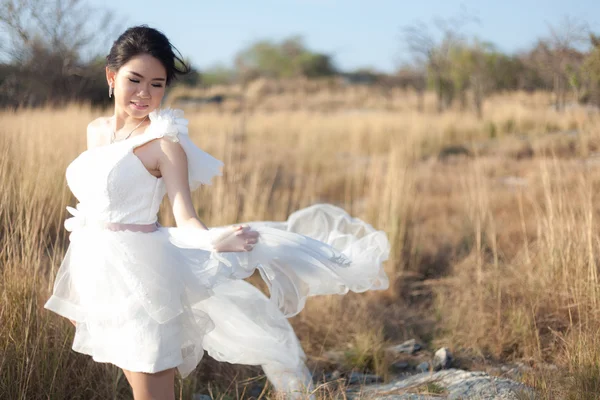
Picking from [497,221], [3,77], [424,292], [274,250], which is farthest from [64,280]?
[497,221]

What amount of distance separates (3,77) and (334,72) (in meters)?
37.8

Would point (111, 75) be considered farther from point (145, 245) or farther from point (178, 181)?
point (145, 245)

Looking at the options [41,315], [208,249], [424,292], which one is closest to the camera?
[208,249]

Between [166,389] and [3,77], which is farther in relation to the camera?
[3,77]

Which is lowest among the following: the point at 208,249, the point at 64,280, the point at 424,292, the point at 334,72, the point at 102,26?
the point at 424,292

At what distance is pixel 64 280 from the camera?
2020 millimetres

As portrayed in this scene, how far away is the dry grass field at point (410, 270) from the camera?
2.55m

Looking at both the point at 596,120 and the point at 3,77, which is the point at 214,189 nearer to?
the point at 3,77

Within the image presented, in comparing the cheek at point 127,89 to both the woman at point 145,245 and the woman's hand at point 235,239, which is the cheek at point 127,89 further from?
the woman's hand at point 235,239

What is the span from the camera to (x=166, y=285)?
73.4 inches

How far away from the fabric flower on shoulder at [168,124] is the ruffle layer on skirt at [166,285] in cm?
28

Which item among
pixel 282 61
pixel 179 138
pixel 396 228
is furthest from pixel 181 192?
pixel 282 61

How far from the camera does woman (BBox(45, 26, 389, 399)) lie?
1.85 m

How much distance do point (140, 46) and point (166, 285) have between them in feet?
2.39
